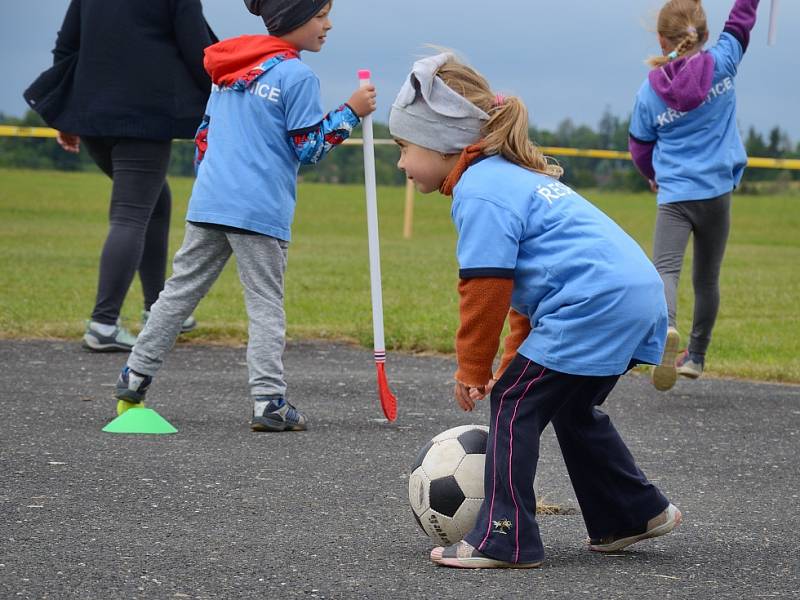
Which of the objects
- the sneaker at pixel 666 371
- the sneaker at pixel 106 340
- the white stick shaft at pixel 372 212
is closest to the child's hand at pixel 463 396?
the white stick shaft at pixel 372 212

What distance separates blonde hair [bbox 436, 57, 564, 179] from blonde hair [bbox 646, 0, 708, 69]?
2.97 m

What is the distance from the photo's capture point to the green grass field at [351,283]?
8.01 m

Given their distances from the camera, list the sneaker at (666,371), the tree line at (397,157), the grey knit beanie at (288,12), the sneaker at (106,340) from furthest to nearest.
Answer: the tree line at (397,157)
the sneaker at (106,340)
the sneaker at (666,371)
the grey knit beanie at (288,12)

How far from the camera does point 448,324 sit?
8719 millimetres

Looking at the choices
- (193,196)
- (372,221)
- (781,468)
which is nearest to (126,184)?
(193,196)

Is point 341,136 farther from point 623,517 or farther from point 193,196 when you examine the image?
point 623,517

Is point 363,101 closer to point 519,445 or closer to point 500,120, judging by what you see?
point 500,120

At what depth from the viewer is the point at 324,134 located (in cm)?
510

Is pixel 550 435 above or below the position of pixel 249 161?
below

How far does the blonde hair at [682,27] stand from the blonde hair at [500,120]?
117 inches

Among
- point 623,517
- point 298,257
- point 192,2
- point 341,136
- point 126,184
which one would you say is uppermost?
point 192,2

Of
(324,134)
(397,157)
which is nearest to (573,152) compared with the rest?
(397,157)

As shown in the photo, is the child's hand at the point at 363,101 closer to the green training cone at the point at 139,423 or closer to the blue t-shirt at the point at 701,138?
the green training cone at the point at 139,423

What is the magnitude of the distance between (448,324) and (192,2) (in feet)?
9.95
